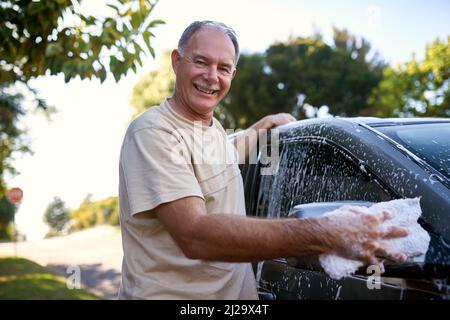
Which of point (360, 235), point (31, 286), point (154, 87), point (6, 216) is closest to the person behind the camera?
point (360, 235)

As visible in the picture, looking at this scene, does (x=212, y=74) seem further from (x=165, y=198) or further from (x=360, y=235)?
(x=360, y=235)

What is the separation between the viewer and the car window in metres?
1.81

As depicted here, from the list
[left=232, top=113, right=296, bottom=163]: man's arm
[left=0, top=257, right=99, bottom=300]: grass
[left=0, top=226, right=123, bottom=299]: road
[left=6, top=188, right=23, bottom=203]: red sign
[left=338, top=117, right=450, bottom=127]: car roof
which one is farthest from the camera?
[left=0, top=226, right=123, bottom=299]: road

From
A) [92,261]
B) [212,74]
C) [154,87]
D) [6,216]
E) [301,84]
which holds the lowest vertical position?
[92,261]

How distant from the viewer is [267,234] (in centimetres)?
142

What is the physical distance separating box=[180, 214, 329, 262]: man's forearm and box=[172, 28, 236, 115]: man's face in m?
0.58

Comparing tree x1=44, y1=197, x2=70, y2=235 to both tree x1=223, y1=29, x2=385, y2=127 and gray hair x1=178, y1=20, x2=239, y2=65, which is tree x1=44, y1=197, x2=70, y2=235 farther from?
gray hair x1=178, y1=20, x2=239, y2=65

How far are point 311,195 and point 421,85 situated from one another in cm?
1442

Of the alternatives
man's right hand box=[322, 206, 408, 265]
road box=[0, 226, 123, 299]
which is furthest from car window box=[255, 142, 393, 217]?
road box=[0, 226, 123, 299]

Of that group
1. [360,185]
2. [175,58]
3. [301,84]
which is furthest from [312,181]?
[301,84]

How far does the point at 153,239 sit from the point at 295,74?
27188mm

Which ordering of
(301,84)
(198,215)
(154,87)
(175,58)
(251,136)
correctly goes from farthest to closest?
(154,87) < (301,84) < (251,136) < (175,58) < (198,215)

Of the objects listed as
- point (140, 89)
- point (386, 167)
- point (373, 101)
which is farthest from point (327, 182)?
point (140, 89)

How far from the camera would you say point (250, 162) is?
283cm
